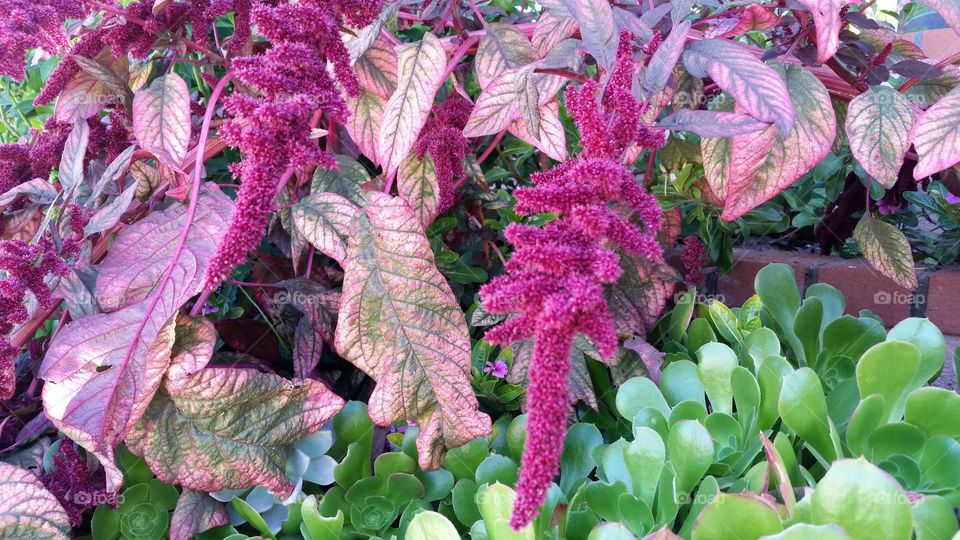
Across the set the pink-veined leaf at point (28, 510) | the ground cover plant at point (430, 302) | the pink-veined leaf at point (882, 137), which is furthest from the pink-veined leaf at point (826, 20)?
the pink-veined leaf at point (28, 510)

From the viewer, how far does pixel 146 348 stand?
81 cm

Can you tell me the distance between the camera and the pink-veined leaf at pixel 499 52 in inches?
35.2

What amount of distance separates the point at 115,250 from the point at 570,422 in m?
0.64

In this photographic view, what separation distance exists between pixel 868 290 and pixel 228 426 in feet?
4.24

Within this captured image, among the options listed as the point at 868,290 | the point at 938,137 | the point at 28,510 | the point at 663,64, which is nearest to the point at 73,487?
the point at 28,510

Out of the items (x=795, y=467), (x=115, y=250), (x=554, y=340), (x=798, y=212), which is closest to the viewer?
(x=554, y=340)

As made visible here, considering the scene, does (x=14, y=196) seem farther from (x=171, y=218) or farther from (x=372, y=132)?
(x=372, y=132)

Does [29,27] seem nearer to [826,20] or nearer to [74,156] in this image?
[74,156]

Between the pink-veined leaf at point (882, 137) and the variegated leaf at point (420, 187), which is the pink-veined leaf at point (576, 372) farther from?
the pink-veined leaf at point (882, 137)

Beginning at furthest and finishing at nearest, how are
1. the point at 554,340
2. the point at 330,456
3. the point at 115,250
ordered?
the point at 330,456, the point at 115,250, the point at 554,340

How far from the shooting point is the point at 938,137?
0.73 metres

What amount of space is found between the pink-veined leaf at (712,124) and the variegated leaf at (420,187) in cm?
38

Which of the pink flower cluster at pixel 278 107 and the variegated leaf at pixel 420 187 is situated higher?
the pink flower cluster at pixel 278 107

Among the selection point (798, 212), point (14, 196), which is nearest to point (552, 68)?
point (14, 196)
